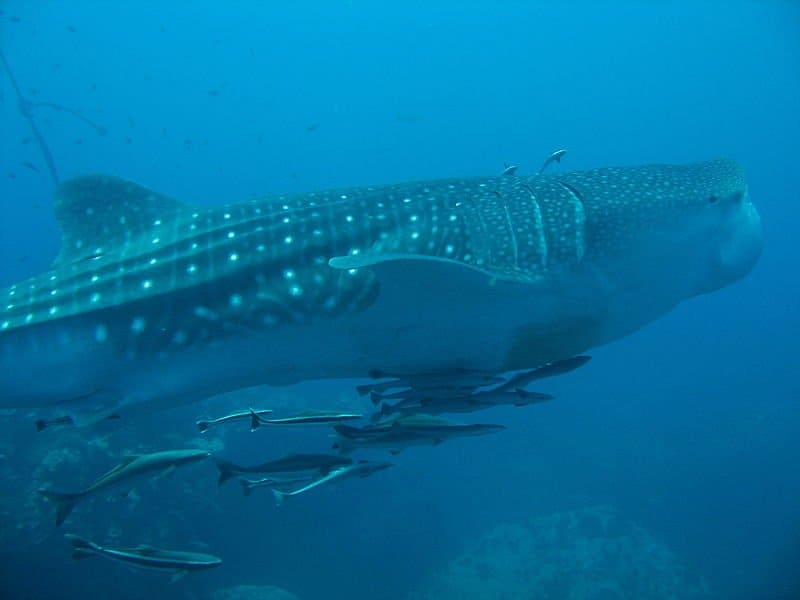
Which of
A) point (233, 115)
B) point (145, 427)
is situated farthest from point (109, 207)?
point (233, 115)

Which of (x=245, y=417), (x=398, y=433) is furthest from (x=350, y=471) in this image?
(x=245, y=417)

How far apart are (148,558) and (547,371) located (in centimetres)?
365

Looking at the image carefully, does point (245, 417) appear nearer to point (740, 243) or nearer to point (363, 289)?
point (363, 289)

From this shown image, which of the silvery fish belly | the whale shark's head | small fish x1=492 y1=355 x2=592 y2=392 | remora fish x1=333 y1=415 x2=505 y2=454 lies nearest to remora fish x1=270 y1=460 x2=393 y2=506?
remora fish x1=333 y1=415 x2=505 y2=454

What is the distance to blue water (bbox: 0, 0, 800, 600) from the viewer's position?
506 inches

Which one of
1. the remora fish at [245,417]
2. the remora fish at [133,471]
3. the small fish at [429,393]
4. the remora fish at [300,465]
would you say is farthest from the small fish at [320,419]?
the remora fish at [133,471]

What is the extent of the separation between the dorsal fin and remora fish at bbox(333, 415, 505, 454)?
2067 millimetres

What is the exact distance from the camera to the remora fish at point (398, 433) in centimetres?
388

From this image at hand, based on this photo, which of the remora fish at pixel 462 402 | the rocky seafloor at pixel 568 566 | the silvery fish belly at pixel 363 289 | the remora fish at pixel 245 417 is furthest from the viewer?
the rocky seafloor at pixel 568 566

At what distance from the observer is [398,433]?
391 cm

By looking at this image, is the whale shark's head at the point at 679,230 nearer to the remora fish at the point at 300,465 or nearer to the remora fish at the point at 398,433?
the remora fish at the point at 398,433

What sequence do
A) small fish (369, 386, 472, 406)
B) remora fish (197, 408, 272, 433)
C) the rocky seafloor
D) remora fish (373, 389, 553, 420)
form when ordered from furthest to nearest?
the rocky seafloor < remora fish (197, 408, 272, 433) < remora fish (373, 389, 553, 420) < small fish (369, 386, 472, 406)

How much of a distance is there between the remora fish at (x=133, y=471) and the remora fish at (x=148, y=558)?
306 mm

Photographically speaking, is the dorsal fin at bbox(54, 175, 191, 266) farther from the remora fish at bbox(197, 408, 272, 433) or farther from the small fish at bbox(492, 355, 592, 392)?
the small fish at bbox(492, 355, 592, 392)
